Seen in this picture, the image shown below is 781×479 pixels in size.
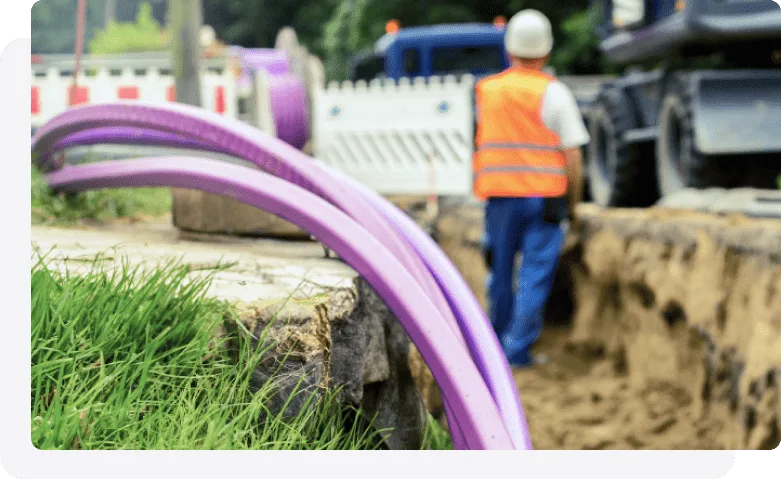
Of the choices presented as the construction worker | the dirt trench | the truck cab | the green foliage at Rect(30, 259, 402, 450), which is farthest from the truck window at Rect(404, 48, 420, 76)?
the green foliage at Rect(30, 259, 402, 450)

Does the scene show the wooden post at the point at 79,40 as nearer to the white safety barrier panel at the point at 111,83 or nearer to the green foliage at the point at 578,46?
the white safety barrier panel at the point at 111,83

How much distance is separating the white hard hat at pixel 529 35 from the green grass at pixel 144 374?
1704 mm

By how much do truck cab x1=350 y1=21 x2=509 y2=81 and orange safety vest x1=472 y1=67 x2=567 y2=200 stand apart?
2.03 m

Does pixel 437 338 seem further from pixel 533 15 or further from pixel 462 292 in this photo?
pixel 533 15

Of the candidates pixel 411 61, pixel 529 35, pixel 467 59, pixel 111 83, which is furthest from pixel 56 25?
pixel 467 59

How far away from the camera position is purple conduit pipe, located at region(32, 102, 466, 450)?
1674 millimetres

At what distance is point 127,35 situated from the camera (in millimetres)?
2068

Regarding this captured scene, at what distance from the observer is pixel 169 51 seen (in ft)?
6.86

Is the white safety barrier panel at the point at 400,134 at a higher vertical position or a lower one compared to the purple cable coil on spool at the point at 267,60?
lower

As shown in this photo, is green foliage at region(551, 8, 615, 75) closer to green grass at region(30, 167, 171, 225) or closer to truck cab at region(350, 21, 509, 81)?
truck cab at region(350, 21, 509, 81)

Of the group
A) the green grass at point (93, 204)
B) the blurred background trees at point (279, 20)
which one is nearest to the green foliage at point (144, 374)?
the green grass at point (93, 204)

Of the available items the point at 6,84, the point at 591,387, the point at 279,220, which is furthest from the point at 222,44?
the point at 591,387

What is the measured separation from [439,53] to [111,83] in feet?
11.5

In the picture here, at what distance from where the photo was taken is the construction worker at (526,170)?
3.00 meters
